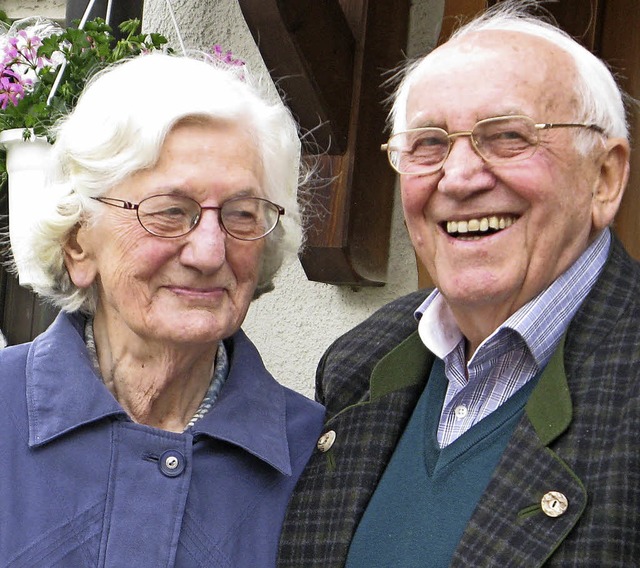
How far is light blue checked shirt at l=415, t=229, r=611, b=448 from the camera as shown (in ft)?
6.82

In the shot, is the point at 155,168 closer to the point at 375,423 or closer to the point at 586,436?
the point at 375,423

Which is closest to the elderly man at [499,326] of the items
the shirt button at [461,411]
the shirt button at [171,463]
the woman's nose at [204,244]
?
the shirt button at [461,411]

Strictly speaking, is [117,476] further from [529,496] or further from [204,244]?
[529,496]

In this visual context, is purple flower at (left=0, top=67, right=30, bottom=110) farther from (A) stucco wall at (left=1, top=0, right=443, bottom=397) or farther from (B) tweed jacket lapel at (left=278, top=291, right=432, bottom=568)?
(B) tweed jacket lapel at (left=278, top=291, right=432, bottom=568)

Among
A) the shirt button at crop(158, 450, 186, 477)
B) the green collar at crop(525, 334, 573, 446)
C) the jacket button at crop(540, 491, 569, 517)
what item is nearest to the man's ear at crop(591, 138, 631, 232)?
the green collar at crop(525, 334, 573, 446)

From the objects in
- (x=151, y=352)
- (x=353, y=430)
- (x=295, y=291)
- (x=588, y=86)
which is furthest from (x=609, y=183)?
(x=295, y=291)

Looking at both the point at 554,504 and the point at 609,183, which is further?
the point at 609,183

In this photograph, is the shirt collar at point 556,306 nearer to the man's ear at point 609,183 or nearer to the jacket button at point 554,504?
the man's ear at point 609,183

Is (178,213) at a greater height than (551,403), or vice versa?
(178,213)

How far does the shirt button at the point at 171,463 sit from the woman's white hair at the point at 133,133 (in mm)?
402

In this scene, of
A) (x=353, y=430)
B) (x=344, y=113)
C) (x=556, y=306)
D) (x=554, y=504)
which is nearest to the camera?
(x=554, y=504)

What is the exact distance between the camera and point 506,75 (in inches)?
84.1

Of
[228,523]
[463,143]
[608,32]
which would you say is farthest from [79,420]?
[608,32]

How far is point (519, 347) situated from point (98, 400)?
815 mm
